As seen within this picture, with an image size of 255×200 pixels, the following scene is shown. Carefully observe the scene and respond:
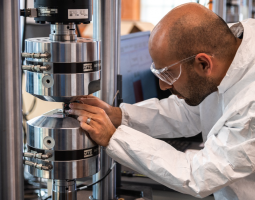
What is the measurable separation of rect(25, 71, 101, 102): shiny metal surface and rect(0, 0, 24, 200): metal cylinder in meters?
0.06

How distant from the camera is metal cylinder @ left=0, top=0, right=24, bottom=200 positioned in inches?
27.8

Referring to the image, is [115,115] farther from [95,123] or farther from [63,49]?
[63,49]

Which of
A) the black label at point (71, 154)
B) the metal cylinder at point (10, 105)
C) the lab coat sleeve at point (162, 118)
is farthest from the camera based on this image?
the lab coat sleeve at point (162, 118)

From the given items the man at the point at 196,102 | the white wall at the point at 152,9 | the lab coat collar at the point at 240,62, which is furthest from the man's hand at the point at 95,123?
the white wall at the point at 152,9

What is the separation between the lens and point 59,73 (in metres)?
0.78

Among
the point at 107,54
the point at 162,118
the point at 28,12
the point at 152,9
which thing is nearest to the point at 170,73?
the point at 107,54

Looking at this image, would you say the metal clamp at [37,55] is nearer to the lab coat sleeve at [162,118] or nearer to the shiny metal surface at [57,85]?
the shiny metal surface at [57,85]

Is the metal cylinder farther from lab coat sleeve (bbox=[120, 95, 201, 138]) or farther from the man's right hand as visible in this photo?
lab coat sleeve (bbox=[120, 95, 201, 138])

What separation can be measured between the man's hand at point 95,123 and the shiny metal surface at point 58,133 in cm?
2

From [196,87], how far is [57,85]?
0.47 metres

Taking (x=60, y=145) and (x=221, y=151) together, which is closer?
(x=60, y=145)

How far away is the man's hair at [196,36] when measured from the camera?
Answer: 982mm

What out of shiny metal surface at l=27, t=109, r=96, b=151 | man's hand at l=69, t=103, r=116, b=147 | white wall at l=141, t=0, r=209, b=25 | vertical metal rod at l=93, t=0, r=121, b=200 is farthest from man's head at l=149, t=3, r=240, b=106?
white wall at l=141, t=0, r=209, b=25

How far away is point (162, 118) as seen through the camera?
134cm
